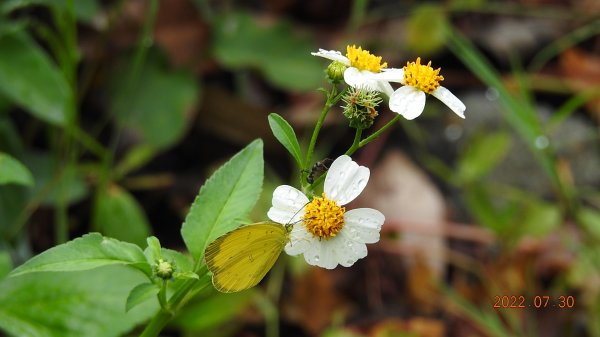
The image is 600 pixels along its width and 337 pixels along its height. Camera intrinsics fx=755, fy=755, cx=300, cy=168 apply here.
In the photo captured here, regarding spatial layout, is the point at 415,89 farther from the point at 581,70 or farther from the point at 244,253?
the point at 581,70

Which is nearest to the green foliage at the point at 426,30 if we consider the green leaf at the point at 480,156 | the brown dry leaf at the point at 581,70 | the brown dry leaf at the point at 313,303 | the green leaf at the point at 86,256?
the green leaf at the point at 480,156

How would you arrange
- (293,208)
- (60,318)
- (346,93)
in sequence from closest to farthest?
(293,208)
(346,93)
(60,318)

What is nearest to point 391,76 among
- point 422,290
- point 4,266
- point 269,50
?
point 4,266

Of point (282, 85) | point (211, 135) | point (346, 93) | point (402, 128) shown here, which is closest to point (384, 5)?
point (402, 128)

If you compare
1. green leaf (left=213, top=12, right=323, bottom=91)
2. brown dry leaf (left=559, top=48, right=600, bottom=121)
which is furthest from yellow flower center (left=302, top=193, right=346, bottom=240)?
brown dry leaf (left=559, top=48, right=600, bottom=121)

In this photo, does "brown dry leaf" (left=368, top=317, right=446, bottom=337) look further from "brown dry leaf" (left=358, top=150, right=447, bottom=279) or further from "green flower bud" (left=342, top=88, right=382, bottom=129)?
"green flower bud" (left=342, top=88, right=382, bottom=129)

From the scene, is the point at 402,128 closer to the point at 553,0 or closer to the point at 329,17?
the point at 329,17

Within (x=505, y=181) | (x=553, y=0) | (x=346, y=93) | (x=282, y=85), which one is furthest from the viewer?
(x=553, y=0)
